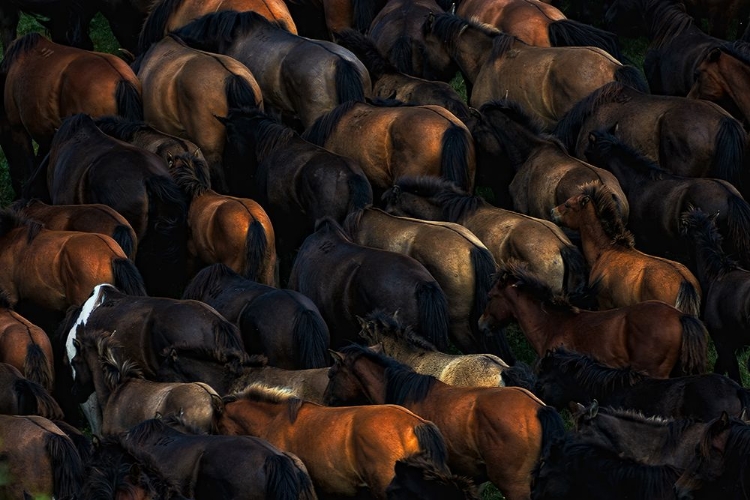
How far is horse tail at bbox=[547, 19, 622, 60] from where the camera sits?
601 inches

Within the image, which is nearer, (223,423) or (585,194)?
(223,423)

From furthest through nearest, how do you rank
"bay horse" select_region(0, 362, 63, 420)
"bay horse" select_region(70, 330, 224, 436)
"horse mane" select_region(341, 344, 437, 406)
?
"bay horse" select_region(0, 362, 63, 420) < "bay horse" select_region(70, 330, 224, 436) < "horse mane" select_region(341, 344, 437, 406)

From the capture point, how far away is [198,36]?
49.6 feet

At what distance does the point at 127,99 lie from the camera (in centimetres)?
1414

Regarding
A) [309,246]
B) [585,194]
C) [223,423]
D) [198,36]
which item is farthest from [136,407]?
[198,36]

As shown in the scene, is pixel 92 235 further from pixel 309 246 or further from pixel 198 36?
pixel 198 36

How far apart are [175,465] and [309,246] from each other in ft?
11.7

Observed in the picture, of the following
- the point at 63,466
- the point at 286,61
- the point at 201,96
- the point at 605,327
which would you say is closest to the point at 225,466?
the point at 63,466

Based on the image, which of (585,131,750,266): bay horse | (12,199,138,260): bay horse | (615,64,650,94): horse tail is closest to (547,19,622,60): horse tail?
(615,64,650,94): horse tail

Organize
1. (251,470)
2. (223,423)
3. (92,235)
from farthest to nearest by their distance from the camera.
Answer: (92,235)
(223,423)
(251,470)

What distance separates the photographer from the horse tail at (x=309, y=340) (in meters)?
10.5

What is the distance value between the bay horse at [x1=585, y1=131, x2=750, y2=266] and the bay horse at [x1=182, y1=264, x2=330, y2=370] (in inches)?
127

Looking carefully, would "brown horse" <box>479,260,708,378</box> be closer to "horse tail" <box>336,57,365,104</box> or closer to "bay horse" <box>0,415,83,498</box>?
"bay horse" <box>0,415,83,498</box>

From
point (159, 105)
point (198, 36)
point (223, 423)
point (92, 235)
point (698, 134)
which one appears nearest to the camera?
point (223, 423)
